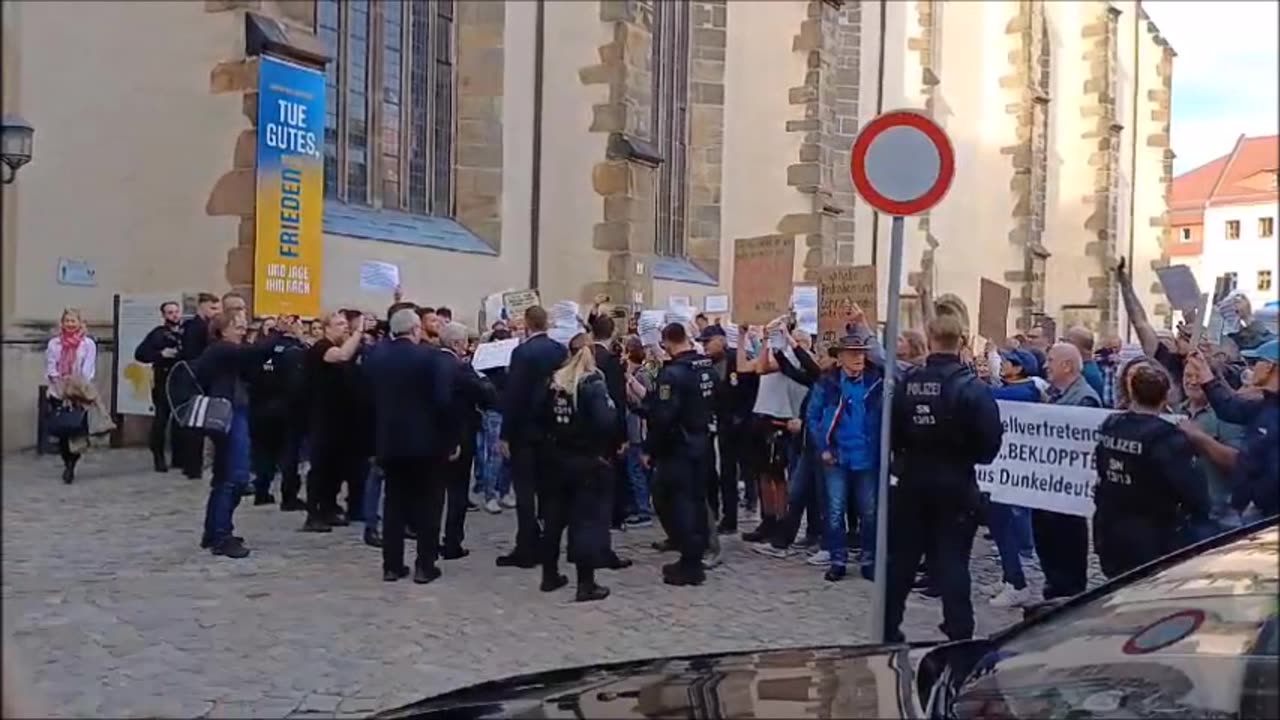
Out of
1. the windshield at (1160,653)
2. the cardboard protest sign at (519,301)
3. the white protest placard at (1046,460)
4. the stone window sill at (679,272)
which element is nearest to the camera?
the windshield at (1160,653)

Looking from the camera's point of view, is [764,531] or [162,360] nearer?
[764,531]

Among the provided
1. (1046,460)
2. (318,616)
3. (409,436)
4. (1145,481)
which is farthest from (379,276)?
(1145,481)

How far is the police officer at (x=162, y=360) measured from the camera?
12.7 m

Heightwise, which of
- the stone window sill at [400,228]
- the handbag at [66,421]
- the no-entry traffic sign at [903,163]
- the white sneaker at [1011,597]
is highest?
the stone window sill at [400,228]

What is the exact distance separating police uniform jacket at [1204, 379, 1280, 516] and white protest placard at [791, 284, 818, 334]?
5.97m

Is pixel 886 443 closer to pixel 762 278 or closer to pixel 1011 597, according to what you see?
pixel 1011 597

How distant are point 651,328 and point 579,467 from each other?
342cm

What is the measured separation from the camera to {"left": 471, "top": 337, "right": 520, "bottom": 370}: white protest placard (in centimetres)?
1089

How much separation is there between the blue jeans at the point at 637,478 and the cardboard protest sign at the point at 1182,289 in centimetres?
449

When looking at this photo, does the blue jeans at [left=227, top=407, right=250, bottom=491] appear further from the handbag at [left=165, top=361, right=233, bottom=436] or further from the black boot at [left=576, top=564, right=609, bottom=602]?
the black boot at [left=576, top=564, right=609, bottom=602]

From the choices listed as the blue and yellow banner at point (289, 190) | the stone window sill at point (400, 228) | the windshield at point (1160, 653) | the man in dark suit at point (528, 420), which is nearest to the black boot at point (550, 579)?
the man in dark suit at point (528, 420)

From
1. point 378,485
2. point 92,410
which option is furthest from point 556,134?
point 378,485

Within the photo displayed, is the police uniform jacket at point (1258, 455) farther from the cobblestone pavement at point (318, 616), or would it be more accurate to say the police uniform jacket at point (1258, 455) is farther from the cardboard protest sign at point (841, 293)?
the cardboard protest sign at point (841, 293)

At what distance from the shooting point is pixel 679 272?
74.0 ft
